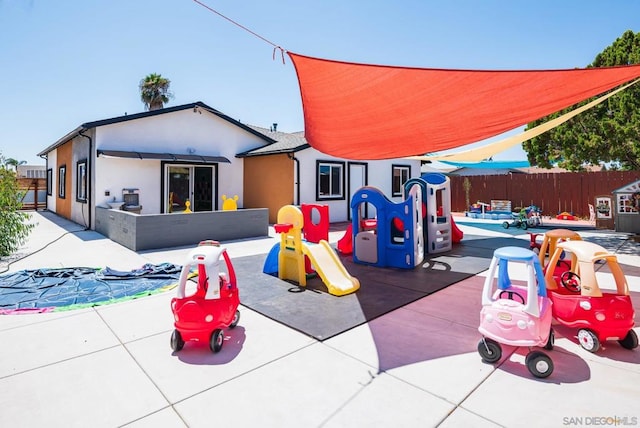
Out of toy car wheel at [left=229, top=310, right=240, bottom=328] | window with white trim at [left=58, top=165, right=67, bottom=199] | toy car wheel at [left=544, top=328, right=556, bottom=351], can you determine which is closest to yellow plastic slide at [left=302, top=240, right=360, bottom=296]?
toy car wheel at [left=229, top=310, right=240, bottom=328]

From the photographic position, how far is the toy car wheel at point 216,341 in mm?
3006

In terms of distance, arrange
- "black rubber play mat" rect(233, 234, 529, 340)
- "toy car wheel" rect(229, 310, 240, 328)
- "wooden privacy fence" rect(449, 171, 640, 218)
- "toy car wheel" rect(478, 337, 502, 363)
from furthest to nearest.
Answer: "wooden privacy fence" rect(449, 171, 640, 218), "black rubber play mat" rect(233, 234, 529, 340), "toy car wheel" rect(229, 310, 240, 328), "toy car wheel" rect(478, 337, 502, 363)

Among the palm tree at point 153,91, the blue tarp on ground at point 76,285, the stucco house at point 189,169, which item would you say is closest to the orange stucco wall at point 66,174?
the stucco house at point 189,169

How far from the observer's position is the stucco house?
10742 mm

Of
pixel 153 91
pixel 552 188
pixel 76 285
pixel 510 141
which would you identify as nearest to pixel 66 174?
pixel 76 285

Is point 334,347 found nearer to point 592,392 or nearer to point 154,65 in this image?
point 592,392

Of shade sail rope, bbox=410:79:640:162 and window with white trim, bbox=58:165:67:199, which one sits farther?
window with white trim, bbox=58:165:67:199

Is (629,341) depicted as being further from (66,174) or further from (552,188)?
(66,174)

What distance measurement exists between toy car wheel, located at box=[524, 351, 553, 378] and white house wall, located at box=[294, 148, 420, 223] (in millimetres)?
10175

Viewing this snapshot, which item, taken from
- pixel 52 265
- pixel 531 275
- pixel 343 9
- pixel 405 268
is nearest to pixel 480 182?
pixel 405 268

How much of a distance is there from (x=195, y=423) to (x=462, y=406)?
176 centimetres

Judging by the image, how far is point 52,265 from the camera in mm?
6375

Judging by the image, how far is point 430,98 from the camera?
4.10 m

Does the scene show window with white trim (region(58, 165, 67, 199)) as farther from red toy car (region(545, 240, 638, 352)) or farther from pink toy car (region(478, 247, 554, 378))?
red toy car (region(545, 240, 638, 352))
